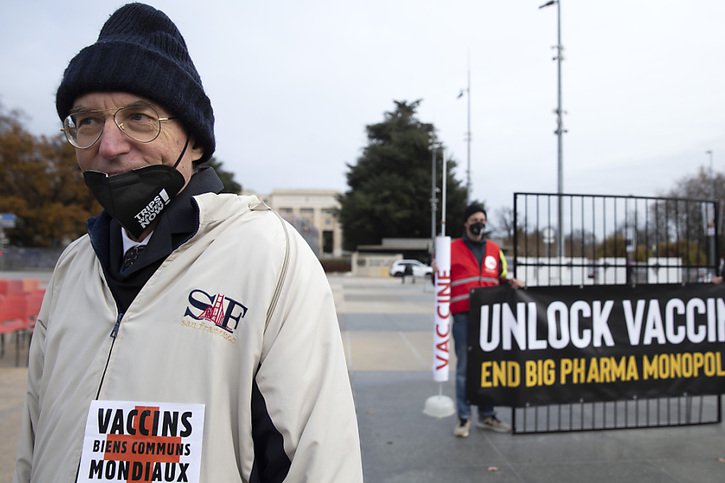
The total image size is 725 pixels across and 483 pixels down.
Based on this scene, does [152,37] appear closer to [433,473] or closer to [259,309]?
[259,309]

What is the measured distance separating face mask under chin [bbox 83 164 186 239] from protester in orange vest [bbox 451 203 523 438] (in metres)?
3.50

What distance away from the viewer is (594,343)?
4387mm

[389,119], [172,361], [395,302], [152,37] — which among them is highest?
[389,119]

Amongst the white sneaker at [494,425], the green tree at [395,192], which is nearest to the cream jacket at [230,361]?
the white sneaker at [494,425]

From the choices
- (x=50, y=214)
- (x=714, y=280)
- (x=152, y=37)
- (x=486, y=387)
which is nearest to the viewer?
(x=152, y=37)

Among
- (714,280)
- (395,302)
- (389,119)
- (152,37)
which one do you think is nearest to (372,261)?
(389,119)

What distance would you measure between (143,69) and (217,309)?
63cm

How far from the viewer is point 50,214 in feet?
127

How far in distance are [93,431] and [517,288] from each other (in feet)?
12.3

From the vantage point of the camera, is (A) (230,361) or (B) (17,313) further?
(B) (17,313)

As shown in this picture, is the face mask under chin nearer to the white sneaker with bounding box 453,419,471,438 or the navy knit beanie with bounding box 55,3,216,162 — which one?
the navy knit beanie with bounding box 55,3,216,162

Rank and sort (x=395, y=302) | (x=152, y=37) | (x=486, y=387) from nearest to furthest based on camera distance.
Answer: (x=152, y=37) → (x=486, y=387) → (x=395, y=302)

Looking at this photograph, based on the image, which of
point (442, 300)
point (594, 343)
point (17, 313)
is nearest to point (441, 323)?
point (442, 300)

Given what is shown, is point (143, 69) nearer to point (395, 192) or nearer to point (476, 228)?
point (476, 228)
